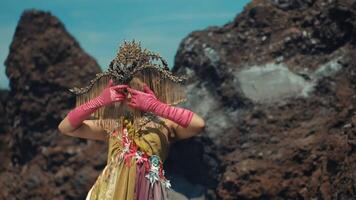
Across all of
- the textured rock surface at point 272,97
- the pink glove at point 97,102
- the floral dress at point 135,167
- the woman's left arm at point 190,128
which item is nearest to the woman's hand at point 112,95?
the pink glove at point 97,102

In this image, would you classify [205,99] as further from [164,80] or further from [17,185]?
[164,80]

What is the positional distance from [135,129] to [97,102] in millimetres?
240

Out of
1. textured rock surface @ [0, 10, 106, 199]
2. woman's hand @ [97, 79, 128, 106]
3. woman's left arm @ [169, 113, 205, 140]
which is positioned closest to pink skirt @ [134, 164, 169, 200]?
woman's left arm @ [169, 113, 205, 140]

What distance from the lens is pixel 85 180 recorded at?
36.6 feet

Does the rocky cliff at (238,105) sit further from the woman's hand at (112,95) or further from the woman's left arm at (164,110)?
the woman's hand at (112,95)

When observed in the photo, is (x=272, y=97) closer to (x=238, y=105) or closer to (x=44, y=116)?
(x=238, y=105)

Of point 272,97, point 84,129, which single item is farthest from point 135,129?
point 272,97

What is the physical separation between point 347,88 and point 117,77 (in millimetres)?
6232

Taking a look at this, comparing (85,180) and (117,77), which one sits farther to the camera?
(85,180)

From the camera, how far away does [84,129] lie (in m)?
3.96

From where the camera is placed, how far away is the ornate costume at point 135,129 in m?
3.80

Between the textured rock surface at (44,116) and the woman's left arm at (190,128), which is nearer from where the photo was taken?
the woman's left arm at (190,128)

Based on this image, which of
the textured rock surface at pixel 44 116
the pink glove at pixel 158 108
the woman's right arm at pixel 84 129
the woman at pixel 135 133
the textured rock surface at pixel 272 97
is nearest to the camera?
the pink glove at pixel 158 108

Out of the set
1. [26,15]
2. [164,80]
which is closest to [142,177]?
[164,80]
